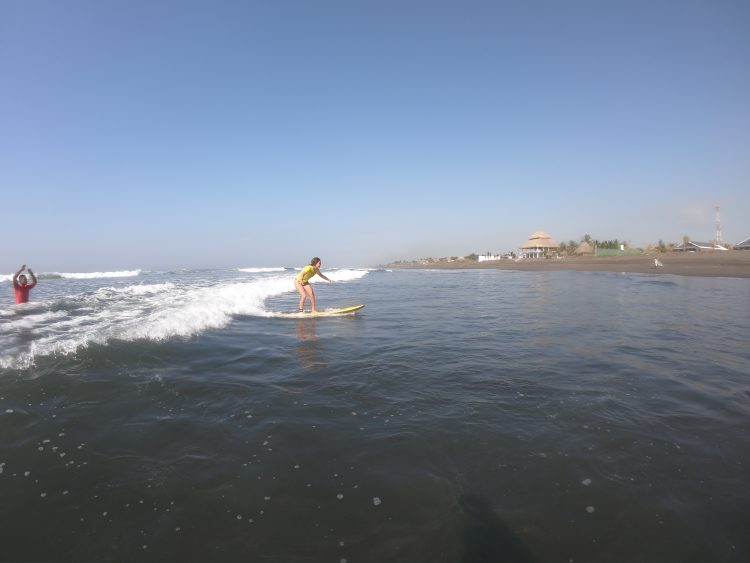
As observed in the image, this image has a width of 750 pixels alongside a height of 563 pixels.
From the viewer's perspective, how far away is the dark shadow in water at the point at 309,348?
7291 mm

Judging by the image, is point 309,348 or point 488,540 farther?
point 309,348

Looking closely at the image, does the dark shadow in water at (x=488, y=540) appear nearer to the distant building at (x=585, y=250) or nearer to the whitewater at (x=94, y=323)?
the whitewater at (x=94, y=323)

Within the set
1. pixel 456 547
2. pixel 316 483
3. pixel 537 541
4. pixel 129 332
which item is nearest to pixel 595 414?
pixel 537 541

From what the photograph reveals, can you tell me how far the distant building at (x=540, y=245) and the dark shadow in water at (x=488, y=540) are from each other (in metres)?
79.1

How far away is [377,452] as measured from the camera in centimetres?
379

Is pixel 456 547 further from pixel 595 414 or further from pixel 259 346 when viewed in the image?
pixel 259 346

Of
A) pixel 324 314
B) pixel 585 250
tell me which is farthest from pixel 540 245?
pixel 324 314

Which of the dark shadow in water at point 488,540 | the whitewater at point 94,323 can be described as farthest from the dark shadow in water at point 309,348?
the dark shadow in water at point 488,540

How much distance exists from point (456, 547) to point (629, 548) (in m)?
1.23

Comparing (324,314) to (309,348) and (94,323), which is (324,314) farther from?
(94,323)

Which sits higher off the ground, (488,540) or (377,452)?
(377,452)

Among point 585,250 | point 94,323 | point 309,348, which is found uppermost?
point 585,250

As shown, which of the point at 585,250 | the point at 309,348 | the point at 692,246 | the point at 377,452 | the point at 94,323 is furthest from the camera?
the point at 585,250

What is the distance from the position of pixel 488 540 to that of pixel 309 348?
6.38 meters
